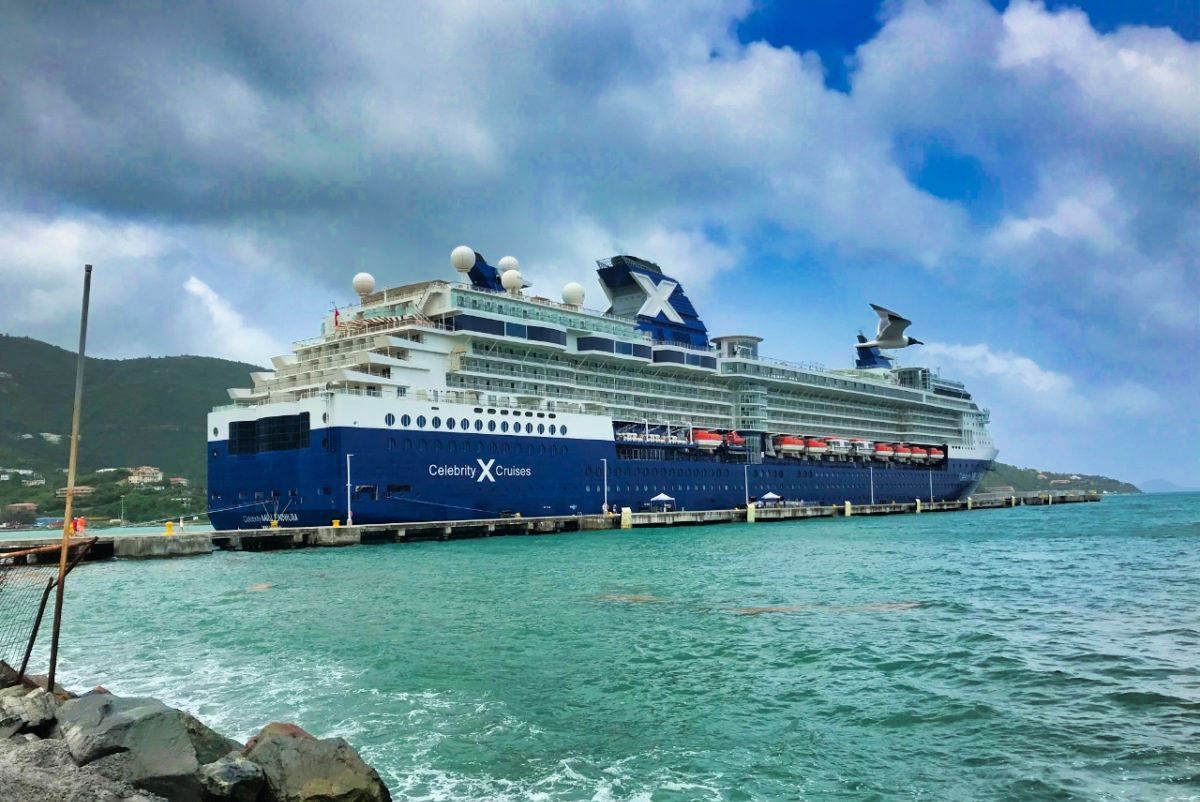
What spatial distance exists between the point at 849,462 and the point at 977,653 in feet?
183

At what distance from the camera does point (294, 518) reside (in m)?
35.0

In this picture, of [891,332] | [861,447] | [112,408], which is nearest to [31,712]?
[861,447]

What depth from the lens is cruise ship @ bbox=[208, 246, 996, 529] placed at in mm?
35125

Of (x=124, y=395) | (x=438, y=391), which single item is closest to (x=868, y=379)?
(x=438, y=391)

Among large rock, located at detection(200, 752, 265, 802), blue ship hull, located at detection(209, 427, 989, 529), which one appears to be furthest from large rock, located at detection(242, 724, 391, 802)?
blue ship hull, located at detection(209, 427, 989, 529)

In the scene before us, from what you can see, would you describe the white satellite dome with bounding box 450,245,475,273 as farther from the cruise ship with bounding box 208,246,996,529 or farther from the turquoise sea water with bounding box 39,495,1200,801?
the turquoise sea water with bounding box 39,495,1200,801

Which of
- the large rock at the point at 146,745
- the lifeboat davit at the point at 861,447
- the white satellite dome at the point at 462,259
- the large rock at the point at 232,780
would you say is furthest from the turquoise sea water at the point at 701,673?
the lifeboat davit at the point at 861,447

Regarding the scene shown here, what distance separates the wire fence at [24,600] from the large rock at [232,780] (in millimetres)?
3872

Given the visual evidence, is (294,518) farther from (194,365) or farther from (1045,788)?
(194,365)

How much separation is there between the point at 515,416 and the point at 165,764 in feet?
111

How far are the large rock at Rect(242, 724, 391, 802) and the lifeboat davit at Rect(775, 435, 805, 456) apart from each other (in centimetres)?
5526

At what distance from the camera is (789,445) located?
60.5 m

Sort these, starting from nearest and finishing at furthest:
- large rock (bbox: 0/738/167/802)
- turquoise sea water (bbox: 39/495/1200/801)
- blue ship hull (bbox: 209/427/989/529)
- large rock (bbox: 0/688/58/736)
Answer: large rock (bbox: 0/738/167/802), large rock (bbox: 0/688/58/736), turquoise sea water (bbox: 39/495/1200/801), blue ship hull (bbox: 209/427/989/529)

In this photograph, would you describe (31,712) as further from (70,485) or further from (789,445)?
(789,445)
